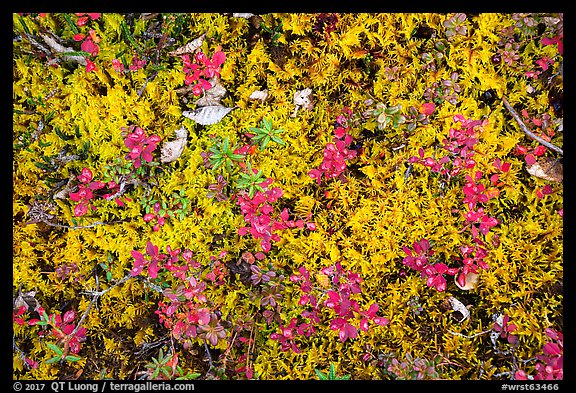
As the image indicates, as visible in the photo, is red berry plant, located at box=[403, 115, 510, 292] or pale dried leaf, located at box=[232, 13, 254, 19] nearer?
red berry plant, located at box=[403, 115, 510, 292]

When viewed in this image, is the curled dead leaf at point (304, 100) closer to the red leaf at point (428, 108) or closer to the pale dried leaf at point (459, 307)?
the red leaf at point (428, 108)

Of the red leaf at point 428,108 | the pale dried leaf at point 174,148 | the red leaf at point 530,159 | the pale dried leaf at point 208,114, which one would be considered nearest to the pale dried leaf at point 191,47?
the pale dried leaf at point 208,114

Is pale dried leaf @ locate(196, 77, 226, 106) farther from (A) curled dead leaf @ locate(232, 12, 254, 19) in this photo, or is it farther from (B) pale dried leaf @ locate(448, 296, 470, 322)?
(B) pale dried leaf @ locate(448, 296, 470, 322)

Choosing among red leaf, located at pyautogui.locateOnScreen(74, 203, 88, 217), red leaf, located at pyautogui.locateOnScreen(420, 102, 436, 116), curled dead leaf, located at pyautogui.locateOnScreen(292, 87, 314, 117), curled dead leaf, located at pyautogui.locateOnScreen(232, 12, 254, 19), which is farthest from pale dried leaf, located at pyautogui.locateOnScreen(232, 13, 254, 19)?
red leaf, located at pyautogui.locateOnScreen(74, 203, 88, 217)

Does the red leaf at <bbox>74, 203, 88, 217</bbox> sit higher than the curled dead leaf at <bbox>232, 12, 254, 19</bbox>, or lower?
lower

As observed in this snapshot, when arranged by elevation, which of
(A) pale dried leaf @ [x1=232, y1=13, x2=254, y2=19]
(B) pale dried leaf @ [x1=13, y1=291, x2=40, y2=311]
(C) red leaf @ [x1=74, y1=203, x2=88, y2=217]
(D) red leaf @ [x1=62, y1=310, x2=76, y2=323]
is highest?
(A) pale dried leaf @ [x1=232, y1=13, x2=254, y2=19]

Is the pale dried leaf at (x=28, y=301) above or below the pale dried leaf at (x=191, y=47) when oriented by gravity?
below

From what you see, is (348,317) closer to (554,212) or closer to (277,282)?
(277,282)

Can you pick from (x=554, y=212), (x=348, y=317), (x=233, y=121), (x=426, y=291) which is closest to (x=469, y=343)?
(x=426, y=291)
